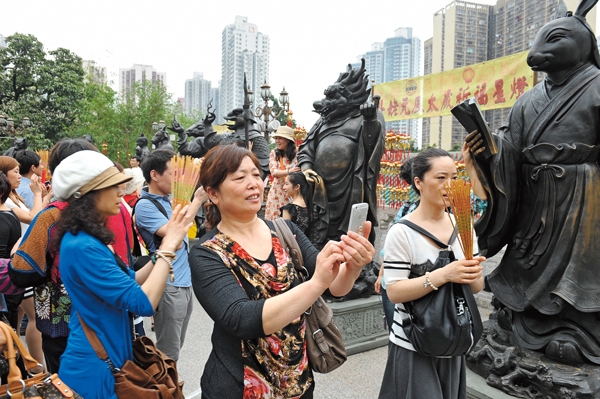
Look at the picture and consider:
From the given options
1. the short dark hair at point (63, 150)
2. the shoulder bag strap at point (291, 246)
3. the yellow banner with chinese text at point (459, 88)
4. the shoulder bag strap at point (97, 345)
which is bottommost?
the shoulder bag strap at point (97, 345)

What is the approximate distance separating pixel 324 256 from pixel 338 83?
344 centimetres

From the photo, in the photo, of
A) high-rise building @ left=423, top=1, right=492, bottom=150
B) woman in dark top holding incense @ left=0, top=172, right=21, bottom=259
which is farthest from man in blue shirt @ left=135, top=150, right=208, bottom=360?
high-rise building @ left=423, top=1, right=492, bottom=150

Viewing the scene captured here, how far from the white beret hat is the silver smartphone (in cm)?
87

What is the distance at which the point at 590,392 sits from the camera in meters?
2.22

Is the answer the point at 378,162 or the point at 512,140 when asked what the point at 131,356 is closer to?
the point at 512,140

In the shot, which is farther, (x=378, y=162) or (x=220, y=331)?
(x=378, y=162)

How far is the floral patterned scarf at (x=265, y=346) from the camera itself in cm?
130

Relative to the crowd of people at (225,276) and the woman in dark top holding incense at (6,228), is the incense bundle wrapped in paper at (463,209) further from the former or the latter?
the woman in dark top holding incense at (6,228)

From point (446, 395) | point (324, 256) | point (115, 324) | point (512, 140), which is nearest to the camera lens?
point (324, 256)

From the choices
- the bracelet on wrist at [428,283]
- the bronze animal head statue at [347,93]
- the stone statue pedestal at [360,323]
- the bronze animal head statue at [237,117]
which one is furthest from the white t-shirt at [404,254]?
the bronze animal head statue at [237,117]

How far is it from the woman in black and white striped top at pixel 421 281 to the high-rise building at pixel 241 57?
82.2 ft

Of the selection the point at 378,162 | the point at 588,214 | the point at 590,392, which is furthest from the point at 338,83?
the point at 590,392

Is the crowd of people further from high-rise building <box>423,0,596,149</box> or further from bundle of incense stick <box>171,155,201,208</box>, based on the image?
high-rise building <box>423,0,596,149</box>

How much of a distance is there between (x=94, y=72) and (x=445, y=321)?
3027 centimetres
